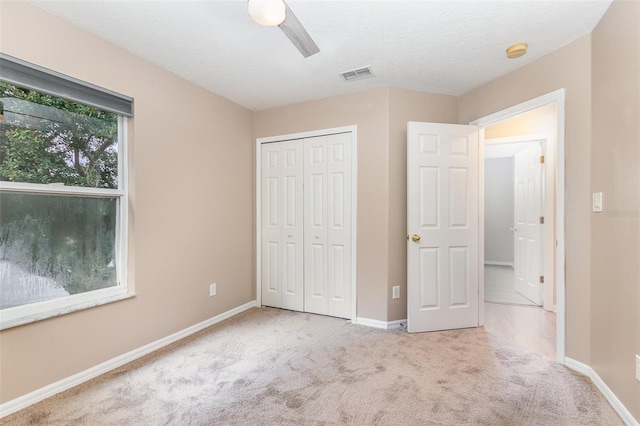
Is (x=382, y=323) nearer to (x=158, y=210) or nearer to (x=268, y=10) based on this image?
(x=158, y=210)

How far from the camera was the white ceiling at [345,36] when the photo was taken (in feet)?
5.93

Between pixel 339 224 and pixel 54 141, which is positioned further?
pixel 339 224

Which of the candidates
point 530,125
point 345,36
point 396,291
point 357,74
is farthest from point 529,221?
point 345,36

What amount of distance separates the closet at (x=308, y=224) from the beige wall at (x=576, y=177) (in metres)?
1.74

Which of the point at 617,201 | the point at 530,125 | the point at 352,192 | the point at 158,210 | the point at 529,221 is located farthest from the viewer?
the point at 529,221

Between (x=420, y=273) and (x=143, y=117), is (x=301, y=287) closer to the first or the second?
(x=420, y=273)

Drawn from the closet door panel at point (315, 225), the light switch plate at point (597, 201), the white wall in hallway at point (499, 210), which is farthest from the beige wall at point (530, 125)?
the white wall in hallway at point (499, 210)

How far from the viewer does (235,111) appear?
133 inches

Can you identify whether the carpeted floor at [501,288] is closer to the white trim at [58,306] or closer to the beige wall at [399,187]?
the beige wall at [399,187]

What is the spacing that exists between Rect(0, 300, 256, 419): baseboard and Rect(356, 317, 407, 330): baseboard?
1534 mm

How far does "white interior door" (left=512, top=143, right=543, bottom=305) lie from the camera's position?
11.6 ft

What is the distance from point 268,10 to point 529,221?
3.82 m

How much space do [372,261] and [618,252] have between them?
1.78 m

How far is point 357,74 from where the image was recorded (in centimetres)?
269
